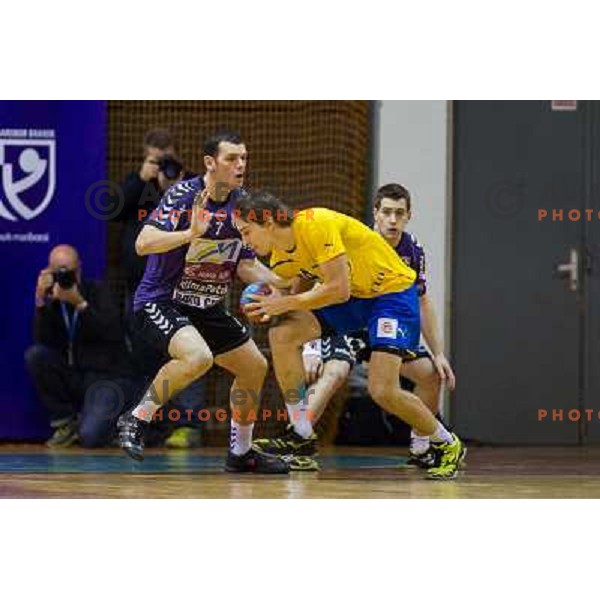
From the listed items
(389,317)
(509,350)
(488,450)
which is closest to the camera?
(389,317)

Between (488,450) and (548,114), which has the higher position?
(548,114)

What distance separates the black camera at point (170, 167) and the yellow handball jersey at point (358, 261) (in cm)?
238

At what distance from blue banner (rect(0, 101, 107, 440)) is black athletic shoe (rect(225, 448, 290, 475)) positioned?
2.68 meters

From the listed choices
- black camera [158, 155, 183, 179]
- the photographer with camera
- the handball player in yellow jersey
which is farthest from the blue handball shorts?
black camera [158, 155, 183, 179]

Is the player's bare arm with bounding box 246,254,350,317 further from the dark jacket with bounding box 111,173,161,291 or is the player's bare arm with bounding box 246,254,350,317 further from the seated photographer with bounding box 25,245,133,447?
the seated photographer with bounding box 25,245,133,447

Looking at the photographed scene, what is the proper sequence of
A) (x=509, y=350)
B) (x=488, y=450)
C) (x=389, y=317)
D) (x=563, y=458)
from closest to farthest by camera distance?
(x=389, y=317)
(x=563, y=458)
(x=488, y=450)
(x=509, y=350)

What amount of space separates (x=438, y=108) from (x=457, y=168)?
48 centimetres

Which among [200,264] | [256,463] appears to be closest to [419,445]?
[256,463]

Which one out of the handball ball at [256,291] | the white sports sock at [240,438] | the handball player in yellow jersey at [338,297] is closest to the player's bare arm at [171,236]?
the handball player in yellow jersey at [338,297]

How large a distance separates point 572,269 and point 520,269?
0.38 metres

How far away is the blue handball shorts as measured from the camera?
765 cm

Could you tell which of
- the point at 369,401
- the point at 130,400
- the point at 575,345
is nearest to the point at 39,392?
the point at 130,400

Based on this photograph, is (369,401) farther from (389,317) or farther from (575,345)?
(389,317)

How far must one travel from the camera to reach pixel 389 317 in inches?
302
